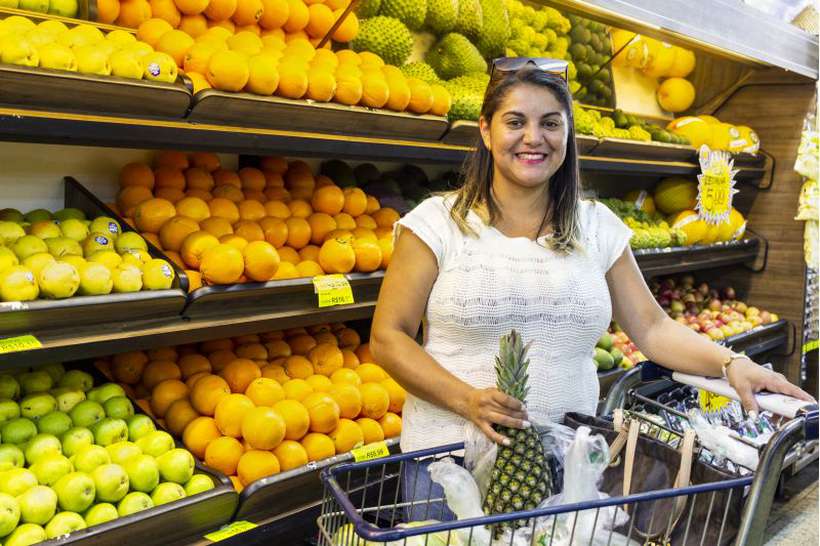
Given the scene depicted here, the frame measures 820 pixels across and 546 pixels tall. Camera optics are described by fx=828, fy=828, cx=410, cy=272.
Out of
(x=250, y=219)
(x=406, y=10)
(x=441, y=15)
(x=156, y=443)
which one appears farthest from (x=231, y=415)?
(x=441, y=15)

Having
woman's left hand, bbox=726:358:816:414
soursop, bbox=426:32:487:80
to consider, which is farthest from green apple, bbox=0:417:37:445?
soursop, bbox=426:32:487:80

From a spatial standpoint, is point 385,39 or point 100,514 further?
point 385,39

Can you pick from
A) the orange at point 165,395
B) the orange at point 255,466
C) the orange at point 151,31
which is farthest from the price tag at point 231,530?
the orange at point 151,31

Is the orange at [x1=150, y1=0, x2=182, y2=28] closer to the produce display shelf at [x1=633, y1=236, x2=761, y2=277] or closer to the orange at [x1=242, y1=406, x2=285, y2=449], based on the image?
the orange at [x1=242, y1=406, x2=285, y2=449]

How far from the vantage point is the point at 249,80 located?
232cm

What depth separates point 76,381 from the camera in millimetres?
2293

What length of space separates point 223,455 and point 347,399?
0.44 m

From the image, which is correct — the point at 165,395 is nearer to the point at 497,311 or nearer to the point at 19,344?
the point at 19,344

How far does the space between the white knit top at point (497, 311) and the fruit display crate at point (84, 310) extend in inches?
30.8

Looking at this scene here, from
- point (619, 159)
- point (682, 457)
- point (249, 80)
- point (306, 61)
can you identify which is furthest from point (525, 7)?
point (682, 457)

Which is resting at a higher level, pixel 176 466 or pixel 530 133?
pixel 530 133

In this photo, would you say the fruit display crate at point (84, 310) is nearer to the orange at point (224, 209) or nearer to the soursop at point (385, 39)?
the orange at point (224, 209)

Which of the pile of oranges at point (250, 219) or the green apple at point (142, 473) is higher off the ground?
the pile of oranges at point (250, 219)

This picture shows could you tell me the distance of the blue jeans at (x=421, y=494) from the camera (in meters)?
1.45
